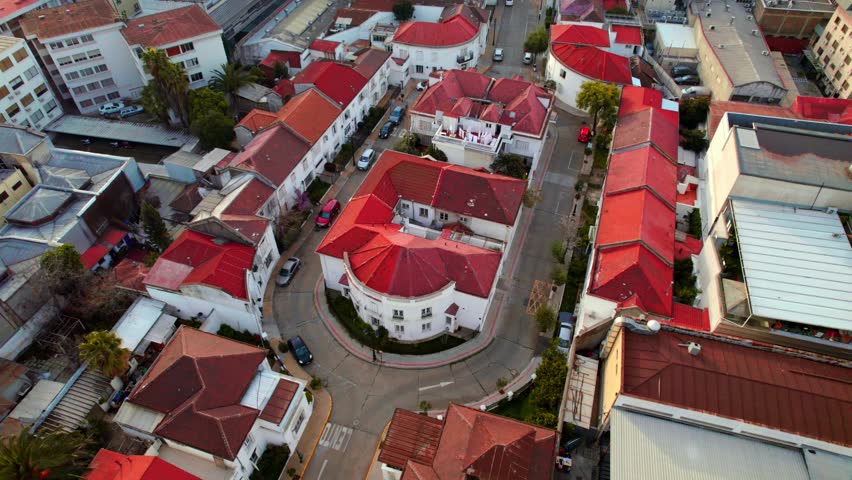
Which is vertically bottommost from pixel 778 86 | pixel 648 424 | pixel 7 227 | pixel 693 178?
pixel 648 424

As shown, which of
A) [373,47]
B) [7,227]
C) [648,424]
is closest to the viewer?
[648,424]

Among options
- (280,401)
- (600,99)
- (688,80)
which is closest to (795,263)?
(600,99)

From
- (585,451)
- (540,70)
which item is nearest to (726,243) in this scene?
(585,451)

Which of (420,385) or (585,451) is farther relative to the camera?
(420,385)

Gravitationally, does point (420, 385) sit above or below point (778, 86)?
below

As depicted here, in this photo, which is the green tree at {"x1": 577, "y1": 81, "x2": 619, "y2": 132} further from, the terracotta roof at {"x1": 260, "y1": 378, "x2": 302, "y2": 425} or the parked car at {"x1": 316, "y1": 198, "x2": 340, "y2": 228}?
the terracotta roof at {"x1": 260, "y1": 378, "x2": 302, "y2": 425}

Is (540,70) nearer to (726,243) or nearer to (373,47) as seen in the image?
(373,47)

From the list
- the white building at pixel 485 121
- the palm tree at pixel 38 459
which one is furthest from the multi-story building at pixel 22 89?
the white building at pixel 485 121

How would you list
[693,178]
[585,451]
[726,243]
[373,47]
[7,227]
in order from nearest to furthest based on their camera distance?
1. [585,451]
2. [726,243]
3. [7,227]
4. [693,178]
5. [373,47]
